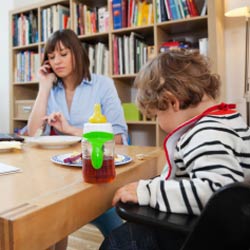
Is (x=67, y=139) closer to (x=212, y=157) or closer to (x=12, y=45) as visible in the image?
(x=212, y=157)

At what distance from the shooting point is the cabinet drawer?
9.33ft

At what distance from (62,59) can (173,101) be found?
1024mm

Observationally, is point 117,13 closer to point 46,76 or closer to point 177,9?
point 177,9

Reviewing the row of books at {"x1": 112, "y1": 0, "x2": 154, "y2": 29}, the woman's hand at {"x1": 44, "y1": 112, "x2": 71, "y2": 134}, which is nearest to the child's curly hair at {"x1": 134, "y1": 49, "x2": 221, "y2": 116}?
the woman's hand at {"x1": 44, "y1": 112, "x2": 71, "y2": 134}

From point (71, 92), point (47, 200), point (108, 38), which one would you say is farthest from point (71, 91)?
point (47, 200)

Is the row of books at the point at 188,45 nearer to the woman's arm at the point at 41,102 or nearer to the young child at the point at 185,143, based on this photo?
the woman's arm at the point at 41,102

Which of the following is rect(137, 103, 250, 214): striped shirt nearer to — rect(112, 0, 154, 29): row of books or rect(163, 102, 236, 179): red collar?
rect(163, 102, 236, 179): red collar

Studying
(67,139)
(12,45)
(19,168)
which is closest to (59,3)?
(12,45)

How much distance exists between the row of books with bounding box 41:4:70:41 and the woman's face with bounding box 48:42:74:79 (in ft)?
3.93

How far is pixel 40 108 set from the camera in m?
1.62

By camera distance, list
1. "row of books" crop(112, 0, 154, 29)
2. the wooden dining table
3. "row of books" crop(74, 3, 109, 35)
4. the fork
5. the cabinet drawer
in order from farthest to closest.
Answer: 1. the cabinet drawer
2. "row of books" crop(74, 3, 109, 35)
3. "row of books" crop(112, 0, 154, 29)
4. the fork
5. the wooden dining table

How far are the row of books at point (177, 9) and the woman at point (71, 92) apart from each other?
82cm

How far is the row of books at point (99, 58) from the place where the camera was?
2502mm

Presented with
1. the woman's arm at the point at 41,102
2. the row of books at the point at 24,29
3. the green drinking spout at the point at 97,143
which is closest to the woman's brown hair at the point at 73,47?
the woman's arm at the point at 41,102
